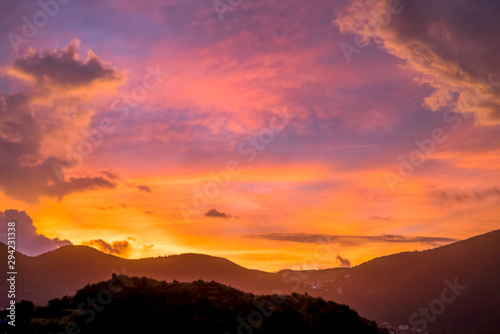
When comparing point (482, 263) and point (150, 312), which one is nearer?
point (150, 312)

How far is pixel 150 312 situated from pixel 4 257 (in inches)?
7578

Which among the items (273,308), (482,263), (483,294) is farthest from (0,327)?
(482,263)

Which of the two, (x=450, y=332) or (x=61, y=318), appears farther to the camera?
(x=450, y=332)

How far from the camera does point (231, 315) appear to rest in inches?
1314

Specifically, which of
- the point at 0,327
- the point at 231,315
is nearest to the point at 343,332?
the point at 231,315

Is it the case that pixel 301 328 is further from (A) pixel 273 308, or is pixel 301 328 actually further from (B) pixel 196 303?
(B) pixel 196 303

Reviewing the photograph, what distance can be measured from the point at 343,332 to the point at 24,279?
19856 cm

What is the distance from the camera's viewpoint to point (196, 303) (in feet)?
115

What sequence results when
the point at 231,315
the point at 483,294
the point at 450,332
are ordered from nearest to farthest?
1. the point at 231,315
2. the point at 450,332
3. the point at 483,294

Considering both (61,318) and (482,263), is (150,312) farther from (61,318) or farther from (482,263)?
(482,263)

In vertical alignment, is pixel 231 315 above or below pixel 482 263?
below

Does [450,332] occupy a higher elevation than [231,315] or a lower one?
lower

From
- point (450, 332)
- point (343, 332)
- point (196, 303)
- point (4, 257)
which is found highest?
point (4, 257)

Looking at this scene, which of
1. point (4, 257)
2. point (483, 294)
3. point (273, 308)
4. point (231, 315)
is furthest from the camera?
point (4, 257)
